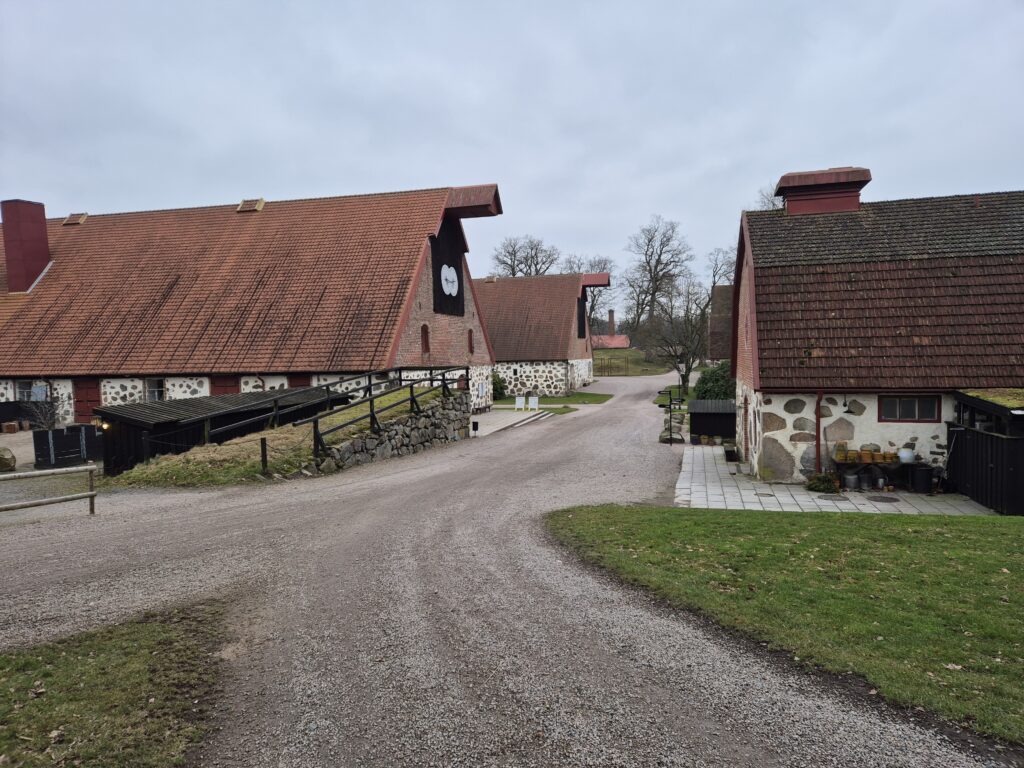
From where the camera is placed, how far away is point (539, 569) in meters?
7.12

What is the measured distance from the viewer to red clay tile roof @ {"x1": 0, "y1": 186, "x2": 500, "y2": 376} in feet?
71.1

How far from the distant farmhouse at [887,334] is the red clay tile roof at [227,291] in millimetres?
12457

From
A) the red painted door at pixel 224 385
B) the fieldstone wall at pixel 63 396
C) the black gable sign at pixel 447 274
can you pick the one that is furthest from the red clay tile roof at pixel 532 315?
the fieldstone wall at pixel 63 396

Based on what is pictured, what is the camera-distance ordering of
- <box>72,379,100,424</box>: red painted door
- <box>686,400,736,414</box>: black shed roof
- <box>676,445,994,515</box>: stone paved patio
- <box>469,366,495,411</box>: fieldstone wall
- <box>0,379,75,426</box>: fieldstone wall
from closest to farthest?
<box>676,445,994,515</box>: stone paved patio < <box>686,400,736,414</box>: black shed roof < <box>72,379,100,424</box>: red painted door < <box>0,379,75,426</box>: fieldstone wall < <box>469,366,495,411</box>: fieldstone wall

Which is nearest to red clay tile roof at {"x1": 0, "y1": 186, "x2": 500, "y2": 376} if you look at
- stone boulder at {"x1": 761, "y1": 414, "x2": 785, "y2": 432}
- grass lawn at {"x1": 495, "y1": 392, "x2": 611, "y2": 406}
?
grass lawn at {"x1": 495, "y1": 392, "x2": 611, "y2": 406}

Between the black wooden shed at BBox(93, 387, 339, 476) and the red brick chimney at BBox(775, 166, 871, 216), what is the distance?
43.9 feet

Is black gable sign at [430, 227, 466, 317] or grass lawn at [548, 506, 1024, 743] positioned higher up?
black gable sign at [430, 227, 466, 317]

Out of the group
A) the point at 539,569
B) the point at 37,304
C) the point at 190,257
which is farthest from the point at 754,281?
the point at 37,304

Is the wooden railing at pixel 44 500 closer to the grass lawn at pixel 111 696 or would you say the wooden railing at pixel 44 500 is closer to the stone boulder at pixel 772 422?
the grass lawn at pixel 111 696

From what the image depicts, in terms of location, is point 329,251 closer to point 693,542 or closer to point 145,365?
point 145,365

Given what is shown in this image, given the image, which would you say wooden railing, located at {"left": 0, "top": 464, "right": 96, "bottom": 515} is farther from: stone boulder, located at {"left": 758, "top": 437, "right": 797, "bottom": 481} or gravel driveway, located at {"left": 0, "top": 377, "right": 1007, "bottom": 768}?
stone boulder, located at {"left": 758, "top": 437, "right": 797, "bottom": 481}

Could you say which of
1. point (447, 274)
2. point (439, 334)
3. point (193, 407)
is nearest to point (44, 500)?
point (193, 407)

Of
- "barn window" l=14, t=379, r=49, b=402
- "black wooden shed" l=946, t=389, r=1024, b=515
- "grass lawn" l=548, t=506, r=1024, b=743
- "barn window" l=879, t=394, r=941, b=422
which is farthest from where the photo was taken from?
"barn window" l=14, t=379, r=49, b=402

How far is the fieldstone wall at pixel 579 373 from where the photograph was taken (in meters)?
39.2
